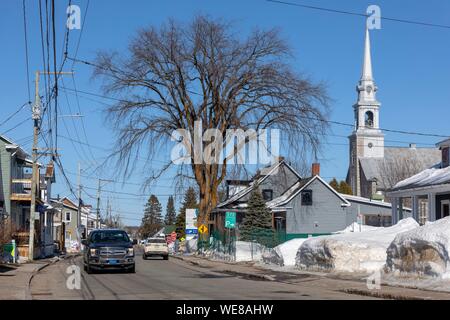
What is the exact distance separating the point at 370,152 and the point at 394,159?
14642 mm

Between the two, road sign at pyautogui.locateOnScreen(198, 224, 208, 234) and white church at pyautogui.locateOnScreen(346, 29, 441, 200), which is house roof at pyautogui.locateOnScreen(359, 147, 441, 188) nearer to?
white church at pyautogui.locateOnScreen(346, 29, 441, 200)

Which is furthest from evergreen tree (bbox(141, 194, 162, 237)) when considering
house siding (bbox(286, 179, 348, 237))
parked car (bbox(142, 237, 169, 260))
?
parked car (bbox(142, 237, 169, 260))

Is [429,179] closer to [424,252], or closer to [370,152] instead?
[424,252]

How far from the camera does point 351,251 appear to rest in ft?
88.7

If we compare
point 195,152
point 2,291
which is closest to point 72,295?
point 2,291

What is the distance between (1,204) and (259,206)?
72.8 feet

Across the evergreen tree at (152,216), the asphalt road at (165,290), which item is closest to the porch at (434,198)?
the asphalt road at (165,290)

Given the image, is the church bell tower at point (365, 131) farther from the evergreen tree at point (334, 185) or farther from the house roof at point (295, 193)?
the house roof at point (295, 193)

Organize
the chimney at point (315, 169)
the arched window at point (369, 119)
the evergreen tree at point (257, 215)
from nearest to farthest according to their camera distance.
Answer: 1. the evergreen tree at point (257, 215)
2. the chimney at point (315, 169)
3. the arched window at point (369, 119)

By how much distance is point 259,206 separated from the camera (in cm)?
5888

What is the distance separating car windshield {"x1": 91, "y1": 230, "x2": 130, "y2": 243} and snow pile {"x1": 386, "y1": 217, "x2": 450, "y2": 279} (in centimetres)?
1185

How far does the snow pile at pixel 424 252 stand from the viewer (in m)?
20.9

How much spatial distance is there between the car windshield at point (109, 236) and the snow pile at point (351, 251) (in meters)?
8.02

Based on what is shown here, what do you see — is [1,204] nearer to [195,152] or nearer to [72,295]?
[195,152]
